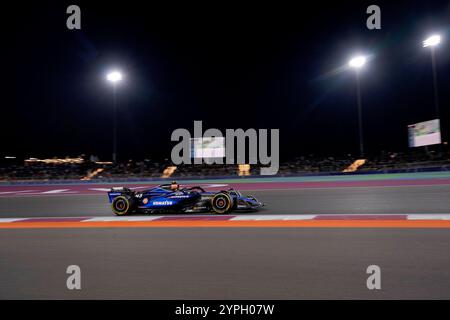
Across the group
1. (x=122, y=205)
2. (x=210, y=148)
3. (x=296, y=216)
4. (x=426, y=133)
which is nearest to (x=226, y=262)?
(x=296, y=216)

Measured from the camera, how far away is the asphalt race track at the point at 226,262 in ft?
10.3

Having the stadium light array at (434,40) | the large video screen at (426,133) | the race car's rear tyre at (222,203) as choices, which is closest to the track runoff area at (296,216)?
the race car's rear tyre at (222,203)

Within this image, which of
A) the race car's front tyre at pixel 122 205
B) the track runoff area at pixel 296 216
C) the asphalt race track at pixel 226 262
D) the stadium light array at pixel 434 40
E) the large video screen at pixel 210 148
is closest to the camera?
the asphalt race track at pixel 226 262

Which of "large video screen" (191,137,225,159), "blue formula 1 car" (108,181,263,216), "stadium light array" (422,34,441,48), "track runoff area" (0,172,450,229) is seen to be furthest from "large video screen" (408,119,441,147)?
"blue formula 1 car" (108,181,263,216)

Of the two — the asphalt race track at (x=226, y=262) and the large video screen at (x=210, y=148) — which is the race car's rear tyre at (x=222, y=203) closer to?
the asphalt race track at (x=226, y=262)

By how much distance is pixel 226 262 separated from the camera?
395 cm

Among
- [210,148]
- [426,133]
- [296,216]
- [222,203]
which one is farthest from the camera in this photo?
[210,148]

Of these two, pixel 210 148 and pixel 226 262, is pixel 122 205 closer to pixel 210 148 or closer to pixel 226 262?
pixel 226 262

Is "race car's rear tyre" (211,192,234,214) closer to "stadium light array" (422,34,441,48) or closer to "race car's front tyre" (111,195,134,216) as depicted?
"race car's front tyre" (111,195,134,216)

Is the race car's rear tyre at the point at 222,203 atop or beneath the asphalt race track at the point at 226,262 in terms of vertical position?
atop

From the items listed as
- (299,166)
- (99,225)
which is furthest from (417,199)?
(299,166)

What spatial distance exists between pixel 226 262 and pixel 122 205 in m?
4.95

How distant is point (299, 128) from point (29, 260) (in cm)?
3721
